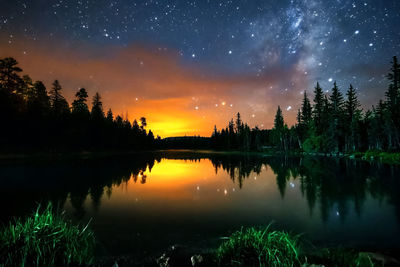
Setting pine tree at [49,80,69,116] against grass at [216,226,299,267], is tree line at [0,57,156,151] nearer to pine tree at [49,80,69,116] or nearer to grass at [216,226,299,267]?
pine tree at [49,80,69,116]

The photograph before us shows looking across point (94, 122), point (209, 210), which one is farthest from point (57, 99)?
point (209, 210)

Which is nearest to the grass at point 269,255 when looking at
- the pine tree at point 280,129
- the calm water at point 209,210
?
the calm water at point 209,210

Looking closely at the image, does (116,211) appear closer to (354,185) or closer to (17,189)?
(17,189)

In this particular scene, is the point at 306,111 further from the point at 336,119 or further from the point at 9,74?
the point at 9,74

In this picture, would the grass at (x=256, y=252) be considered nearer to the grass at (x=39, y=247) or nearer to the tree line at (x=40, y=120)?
the grass at (x=39, y=247)

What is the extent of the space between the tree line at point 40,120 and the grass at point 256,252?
4462 cm

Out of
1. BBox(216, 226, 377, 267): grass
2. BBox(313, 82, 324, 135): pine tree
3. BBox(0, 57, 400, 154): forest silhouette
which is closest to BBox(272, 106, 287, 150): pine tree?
BBox(0, 57, 400, 154): forest silhouette

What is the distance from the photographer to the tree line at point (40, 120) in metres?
34.7

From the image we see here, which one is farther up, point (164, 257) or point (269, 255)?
point (269, 255)

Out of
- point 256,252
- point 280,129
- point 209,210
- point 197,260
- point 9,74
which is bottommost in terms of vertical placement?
point 209,210

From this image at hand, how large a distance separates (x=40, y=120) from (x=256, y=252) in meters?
49.1

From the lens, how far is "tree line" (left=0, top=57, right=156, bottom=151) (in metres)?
34.7

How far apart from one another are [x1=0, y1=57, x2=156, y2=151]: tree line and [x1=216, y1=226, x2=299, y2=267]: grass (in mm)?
44621

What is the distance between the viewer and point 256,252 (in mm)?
3787
